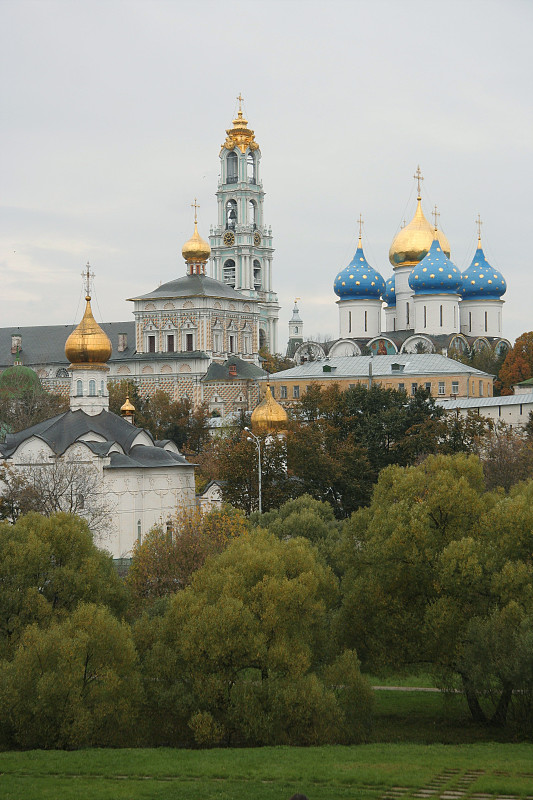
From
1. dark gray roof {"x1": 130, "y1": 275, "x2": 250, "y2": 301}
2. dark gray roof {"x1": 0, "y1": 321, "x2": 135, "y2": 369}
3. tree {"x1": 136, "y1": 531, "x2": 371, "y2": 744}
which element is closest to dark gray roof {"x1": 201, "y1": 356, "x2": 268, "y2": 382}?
dark gray roof {"x1": 130, "y1": 275, "x2": 250, "y2": 301}

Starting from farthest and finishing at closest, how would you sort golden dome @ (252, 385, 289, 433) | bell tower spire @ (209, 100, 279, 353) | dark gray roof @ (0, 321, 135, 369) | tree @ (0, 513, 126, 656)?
bell tower spire @ (209, 100, 279, 353) → dark gray roof @ (0, 321, 135, 369) → golden dome @ (252, 385, 289, 433) → tree @ (0, 513, 126, 656)

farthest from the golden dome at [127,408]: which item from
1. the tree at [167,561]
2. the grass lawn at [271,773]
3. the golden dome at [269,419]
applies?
the grass lawn at [271,773]

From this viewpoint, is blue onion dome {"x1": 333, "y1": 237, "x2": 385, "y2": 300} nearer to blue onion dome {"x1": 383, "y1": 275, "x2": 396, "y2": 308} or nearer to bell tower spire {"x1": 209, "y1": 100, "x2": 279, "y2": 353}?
blue onion dome {"x1": 383, "y1": 275, "x2": 396, "y2": 308}

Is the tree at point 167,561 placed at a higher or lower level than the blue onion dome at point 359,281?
lower

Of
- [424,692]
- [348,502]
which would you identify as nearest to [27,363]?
[348,502]

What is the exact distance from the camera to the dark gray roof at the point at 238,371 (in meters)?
75.0

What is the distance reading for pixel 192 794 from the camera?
15.8 metres

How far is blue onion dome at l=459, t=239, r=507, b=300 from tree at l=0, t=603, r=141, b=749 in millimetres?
57162

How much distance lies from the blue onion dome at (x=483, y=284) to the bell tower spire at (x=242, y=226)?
79.7 feet

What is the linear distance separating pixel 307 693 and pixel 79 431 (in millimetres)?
19534

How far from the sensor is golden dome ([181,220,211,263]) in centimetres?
7981

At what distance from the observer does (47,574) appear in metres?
22.3

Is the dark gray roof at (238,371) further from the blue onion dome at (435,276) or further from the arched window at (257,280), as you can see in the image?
the arched window at (257,280)

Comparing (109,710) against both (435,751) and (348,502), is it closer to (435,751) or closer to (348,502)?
(435,751)
